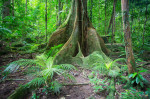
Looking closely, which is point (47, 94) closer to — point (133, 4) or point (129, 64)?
point (129, 64)

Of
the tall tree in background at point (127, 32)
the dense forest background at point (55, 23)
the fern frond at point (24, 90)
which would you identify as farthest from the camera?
the dense forest background at point (55, 23)

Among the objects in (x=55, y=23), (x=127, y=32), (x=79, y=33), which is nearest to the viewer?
(x=127, y=32)

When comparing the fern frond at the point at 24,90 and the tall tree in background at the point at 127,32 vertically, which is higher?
the tall tree in background at the point at 127,32

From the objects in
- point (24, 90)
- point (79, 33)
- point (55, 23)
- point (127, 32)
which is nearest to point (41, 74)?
point (24, 90)

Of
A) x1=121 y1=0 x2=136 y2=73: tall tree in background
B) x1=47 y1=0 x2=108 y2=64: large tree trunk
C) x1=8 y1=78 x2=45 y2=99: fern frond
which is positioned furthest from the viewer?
x1=47 y1=0 x2=108 y2=64: large tree trunk

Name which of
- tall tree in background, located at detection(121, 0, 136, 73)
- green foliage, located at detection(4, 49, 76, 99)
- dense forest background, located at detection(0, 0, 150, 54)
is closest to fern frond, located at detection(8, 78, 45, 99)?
green foliage, located at detection(4, 49, 76, 99)

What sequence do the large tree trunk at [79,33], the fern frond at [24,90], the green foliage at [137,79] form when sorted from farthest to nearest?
the large tree trunk at [79,33] → the green foliage at [137,79] → the fern frond at [24,90]

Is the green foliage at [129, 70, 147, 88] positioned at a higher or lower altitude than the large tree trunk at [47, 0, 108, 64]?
lower

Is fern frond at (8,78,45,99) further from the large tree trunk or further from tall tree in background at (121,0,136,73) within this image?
the large tree trunk

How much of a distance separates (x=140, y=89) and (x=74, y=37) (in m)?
3.38

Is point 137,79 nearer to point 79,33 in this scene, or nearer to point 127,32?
point 127,32

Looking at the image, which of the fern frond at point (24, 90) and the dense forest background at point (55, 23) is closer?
the fern frond at point (24, 90)

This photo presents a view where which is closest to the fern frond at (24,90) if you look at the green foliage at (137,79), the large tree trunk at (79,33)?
the green foliage at (137,79)

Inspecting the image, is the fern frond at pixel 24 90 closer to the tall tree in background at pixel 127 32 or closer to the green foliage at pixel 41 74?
the green foliage at pixel 41 74
